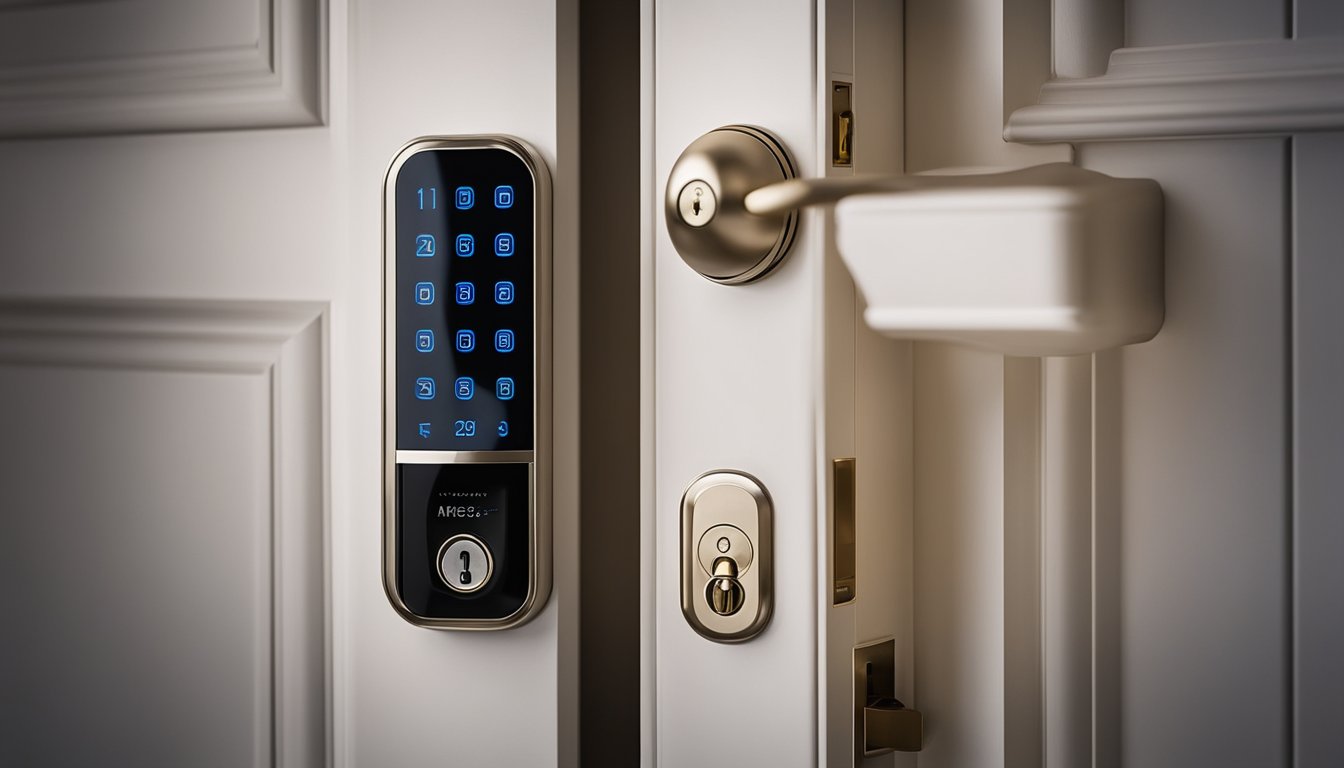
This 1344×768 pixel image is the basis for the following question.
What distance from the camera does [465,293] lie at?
528 millimetres

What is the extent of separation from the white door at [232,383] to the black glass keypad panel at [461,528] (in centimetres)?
2

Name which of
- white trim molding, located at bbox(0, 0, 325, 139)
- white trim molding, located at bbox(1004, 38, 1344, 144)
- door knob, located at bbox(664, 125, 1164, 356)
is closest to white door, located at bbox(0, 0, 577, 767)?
white trim molding, located at bbox(0, 0, 325, 139)

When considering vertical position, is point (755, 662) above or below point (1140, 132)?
below

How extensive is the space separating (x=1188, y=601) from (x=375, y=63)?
1.69 feet

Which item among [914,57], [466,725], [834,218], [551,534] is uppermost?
[914,57]

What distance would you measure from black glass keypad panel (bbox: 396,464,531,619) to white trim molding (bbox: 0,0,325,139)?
234 millimetres

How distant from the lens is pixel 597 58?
23.7 inches

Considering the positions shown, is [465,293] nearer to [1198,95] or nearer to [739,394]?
[739,394]

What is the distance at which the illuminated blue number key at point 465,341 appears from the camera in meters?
0.53

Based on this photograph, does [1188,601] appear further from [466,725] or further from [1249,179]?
[466,725]

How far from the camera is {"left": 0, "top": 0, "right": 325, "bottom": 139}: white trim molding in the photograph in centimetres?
59

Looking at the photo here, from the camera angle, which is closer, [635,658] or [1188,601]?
[1188,601]

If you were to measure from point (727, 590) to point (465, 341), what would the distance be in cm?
19

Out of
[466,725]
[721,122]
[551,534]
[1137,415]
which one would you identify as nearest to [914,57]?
[721,122]
